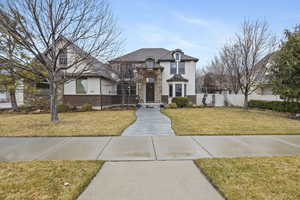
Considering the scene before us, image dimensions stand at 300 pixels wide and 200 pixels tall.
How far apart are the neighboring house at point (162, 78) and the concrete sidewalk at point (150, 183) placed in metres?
16.4

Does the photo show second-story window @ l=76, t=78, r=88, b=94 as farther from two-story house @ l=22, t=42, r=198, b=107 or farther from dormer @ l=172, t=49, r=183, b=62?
dormer @ l=172, t=49, r=183, b=62

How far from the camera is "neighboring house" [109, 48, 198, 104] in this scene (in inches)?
765

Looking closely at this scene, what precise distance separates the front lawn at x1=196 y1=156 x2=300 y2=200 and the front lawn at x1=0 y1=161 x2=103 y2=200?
8.14ft

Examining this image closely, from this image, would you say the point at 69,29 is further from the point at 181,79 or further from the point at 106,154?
the point at 181,79

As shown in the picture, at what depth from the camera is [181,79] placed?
64.5ft

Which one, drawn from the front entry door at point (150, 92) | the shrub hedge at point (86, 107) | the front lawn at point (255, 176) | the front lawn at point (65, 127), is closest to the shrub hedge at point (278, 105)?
the front lawn at point (255, 176)

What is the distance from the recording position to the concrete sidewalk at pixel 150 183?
2.43 m

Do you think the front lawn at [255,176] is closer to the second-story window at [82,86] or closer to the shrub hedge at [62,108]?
the shrub hedge at [62,108]

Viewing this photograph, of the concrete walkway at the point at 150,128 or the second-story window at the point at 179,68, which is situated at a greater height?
the second-story window at the point at 179,68

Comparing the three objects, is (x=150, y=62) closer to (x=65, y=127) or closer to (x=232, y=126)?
(x=232, y=126)

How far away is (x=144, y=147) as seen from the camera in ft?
15.6

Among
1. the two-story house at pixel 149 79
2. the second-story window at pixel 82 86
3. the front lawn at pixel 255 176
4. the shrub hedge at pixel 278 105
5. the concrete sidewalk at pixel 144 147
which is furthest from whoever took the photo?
the two-story house at pixel 149 79

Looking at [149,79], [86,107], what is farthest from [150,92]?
[86,107]

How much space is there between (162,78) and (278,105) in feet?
42.7
